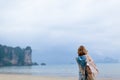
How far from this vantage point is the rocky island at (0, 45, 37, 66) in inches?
6644

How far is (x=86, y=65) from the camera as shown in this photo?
29.8 feet

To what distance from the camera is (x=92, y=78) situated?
9.02 metres

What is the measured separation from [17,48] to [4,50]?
57.7 feet

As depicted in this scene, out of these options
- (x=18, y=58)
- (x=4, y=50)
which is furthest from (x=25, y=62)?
(x=4, y=50)

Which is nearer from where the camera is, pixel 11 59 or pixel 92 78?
pixel 92 78

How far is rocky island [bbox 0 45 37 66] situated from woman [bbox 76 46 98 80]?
15853cm

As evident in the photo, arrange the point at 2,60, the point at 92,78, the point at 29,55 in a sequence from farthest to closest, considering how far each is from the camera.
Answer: the point at 29,55
the point at 2,60
the point at 92,78

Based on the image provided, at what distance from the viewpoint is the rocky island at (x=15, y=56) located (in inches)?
6644

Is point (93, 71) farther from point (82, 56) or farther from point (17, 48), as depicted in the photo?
point (17, 48)

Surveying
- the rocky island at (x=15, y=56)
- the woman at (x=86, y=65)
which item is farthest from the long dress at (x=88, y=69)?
the rocky island at (x=15, y=56)

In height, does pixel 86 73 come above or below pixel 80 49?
below

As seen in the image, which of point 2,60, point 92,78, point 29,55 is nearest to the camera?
point 92,78

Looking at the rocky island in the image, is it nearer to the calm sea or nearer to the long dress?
the calm sea

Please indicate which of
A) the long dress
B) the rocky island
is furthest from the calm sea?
the rocky island
